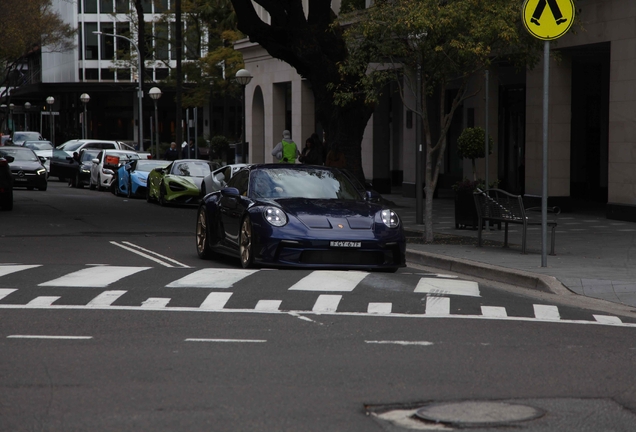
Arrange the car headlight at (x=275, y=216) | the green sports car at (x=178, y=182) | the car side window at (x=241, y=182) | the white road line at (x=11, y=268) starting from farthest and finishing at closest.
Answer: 1. the green sports car at (x=178, y=182)
2. the car side window at (x=241, y=182)
3. the car headlight at (x=275, y=216)
4. the white road line at (x=11, y=268)

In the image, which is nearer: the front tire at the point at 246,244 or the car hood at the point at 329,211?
the car hood at the point at 329,211

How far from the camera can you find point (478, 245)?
16.9 metres

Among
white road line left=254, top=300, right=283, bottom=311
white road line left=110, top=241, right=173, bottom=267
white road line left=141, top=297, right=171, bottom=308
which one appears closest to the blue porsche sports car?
white road line left=110, top=241, right=173, bottom=267

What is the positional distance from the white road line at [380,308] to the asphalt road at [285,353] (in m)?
0.03

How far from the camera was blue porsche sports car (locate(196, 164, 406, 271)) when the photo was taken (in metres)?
13.2

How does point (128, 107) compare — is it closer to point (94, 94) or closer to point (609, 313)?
point (94, 94)

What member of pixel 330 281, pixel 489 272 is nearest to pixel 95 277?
pixel 330 281

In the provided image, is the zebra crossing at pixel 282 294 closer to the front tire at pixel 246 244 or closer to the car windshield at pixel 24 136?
the front tire at pixel 246 244

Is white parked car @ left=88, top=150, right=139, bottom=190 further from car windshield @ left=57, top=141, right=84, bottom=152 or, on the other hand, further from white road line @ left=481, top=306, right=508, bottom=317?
white road line @ left=481, top=306, right=508, bottom=317

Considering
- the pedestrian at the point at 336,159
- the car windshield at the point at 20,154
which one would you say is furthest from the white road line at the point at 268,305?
the car windshield at the point at 20,154

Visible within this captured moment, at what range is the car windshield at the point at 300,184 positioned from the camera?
47.4 ft

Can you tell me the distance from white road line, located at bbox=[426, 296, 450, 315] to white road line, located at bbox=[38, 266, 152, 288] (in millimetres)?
3392

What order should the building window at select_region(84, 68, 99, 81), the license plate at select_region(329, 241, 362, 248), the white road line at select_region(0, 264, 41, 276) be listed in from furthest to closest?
the building window at select_region(84, 68, 99, 81), the license plate at select_region(329, 241, 362, 248), the white road line at select_region(0, 264, 41, 276)

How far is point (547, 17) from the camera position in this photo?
13602 mm
